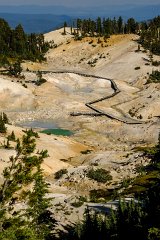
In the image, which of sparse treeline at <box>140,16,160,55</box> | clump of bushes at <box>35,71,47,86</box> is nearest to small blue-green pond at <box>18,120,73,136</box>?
clump of bushes at <box>35,71,47,86</box>

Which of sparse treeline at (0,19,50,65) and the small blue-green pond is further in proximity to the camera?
sparse treeline at (0,19,50,65)

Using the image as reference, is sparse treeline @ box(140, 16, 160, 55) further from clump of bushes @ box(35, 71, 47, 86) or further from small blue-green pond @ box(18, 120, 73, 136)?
small blue-green pond @ box(18, 120, 73, 136)

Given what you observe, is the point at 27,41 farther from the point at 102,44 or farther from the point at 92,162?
the point at 92,162

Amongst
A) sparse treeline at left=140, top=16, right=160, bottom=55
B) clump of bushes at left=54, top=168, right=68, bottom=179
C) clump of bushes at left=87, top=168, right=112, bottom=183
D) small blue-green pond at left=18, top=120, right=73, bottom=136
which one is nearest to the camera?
clump of bushes at left=87, top=168, right=112, bottom=183

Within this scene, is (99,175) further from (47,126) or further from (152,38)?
(152,38)

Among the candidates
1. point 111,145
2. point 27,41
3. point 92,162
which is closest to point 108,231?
point 92,162

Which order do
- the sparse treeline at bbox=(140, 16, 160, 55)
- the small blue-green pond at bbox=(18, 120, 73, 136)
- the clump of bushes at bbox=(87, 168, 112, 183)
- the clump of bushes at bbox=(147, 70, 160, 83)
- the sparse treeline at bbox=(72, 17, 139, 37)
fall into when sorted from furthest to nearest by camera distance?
the sparse treeline at bbox=(72, 17, 139, 37)
the sparse treeline at bbox=(140, 16, 160, 55)
the clump of bushes at bbox=(147, 70, 160, 83)
the small blue-green pond at bbox=(18, 120, 73, 136)
the clump of bushes at bbox=(87, 168, 112, 183)

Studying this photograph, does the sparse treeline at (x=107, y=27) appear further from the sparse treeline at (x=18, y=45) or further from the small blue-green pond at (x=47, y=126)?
the small blue-green pond at (x=47, y=126)
